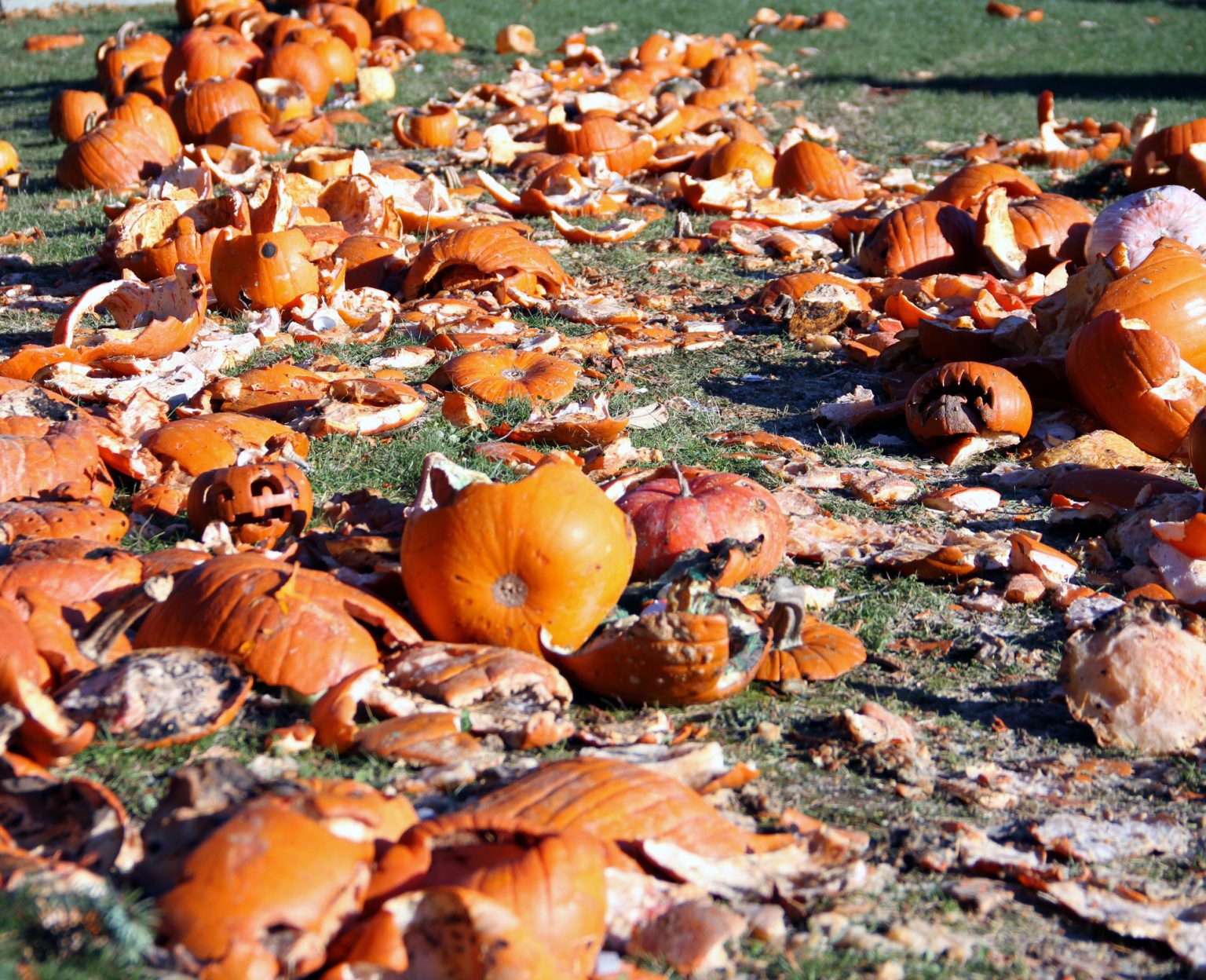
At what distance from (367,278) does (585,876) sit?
19.5 ft

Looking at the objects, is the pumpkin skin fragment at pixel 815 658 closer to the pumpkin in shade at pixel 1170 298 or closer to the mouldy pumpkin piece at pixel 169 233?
the pumpkin in shade at pixel 1170 298

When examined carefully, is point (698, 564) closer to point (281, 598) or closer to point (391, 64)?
point (281, 598)

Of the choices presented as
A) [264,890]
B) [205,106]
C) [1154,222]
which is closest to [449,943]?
[264,890]

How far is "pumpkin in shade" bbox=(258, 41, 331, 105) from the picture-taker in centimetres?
1411

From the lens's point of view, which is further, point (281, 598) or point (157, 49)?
point (157, 49)

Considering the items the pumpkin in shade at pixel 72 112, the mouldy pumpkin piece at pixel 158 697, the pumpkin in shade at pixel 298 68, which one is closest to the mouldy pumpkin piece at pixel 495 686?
the mouldy pumpkin piece at pixel 158 697

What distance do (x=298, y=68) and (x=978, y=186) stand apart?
27.9 feet

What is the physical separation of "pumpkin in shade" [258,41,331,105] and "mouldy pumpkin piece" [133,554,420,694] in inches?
463

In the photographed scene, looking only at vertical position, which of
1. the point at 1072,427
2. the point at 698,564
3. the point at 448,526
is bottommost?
the point at 1072,427

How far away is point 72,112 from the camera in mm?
12727

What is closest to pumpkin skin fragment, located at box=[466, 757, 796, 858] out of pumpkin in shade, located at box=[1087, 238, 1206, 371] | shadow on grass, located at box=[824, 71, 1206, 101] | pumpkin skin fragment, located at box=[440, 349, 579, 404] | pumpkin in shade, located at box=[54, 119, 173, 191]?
pumpkin skin fragment, located at box=[440, 349, 579, 404]

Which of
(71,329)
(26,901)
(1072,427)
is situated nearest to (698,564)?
(26,901)

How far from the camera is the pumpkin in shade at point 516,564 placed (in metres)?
3.49

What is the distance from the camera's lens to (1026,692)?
381cm
